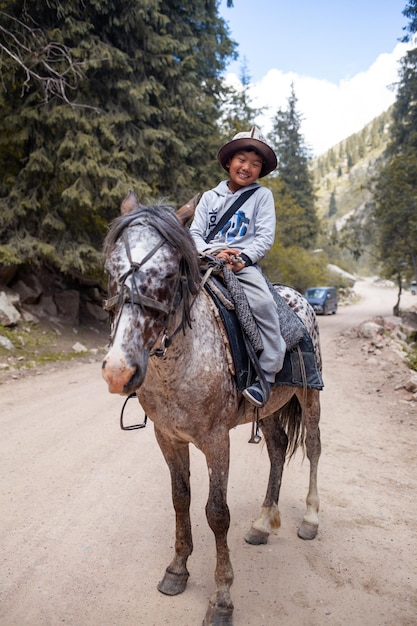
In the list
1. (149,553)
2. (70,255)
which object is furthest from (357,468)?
(70,255)

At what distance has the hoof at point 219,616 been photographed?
2.59 m

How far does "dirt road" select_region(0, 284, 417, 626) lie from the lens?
2746 mm

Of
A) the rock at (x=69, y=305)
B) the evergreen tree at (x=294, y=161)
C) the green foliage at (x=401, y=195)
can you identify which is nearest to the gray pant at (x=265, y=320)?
the rock at (x=69, y=305)

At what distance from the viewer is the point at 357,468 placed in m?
5.07

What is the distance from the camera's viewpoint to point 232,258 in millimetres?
2887

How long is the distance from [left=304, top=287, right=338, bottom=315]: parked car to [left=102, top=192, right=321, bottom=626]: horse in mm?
24023

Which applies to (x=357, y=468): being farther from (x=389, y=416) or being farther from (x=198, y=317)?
(x=198, y=317)

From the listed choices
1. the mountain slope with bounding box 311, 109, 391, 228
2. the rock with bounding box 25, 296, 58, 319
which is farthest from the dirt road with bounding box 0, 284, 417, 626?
the mountain slope with bounding box 311, 109, 391, 228

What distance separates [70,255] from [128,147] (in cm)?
334

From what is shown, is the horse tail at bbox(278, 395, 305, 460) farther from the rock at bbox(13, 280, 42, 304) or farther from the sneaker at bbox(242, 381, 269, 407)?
the rock at bbox(13, 280, 42, 304)

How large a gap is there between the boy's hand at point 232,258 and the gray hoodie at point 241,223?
65mm

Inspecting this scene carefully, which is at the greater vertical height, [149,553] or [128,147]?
[128,147]

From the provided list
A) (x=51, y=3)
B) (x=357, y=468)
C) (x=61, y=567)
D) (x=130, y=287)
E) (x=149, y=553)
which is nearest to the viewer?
(x=130, y=287)

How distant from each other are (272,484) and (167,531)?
98 centimetres
